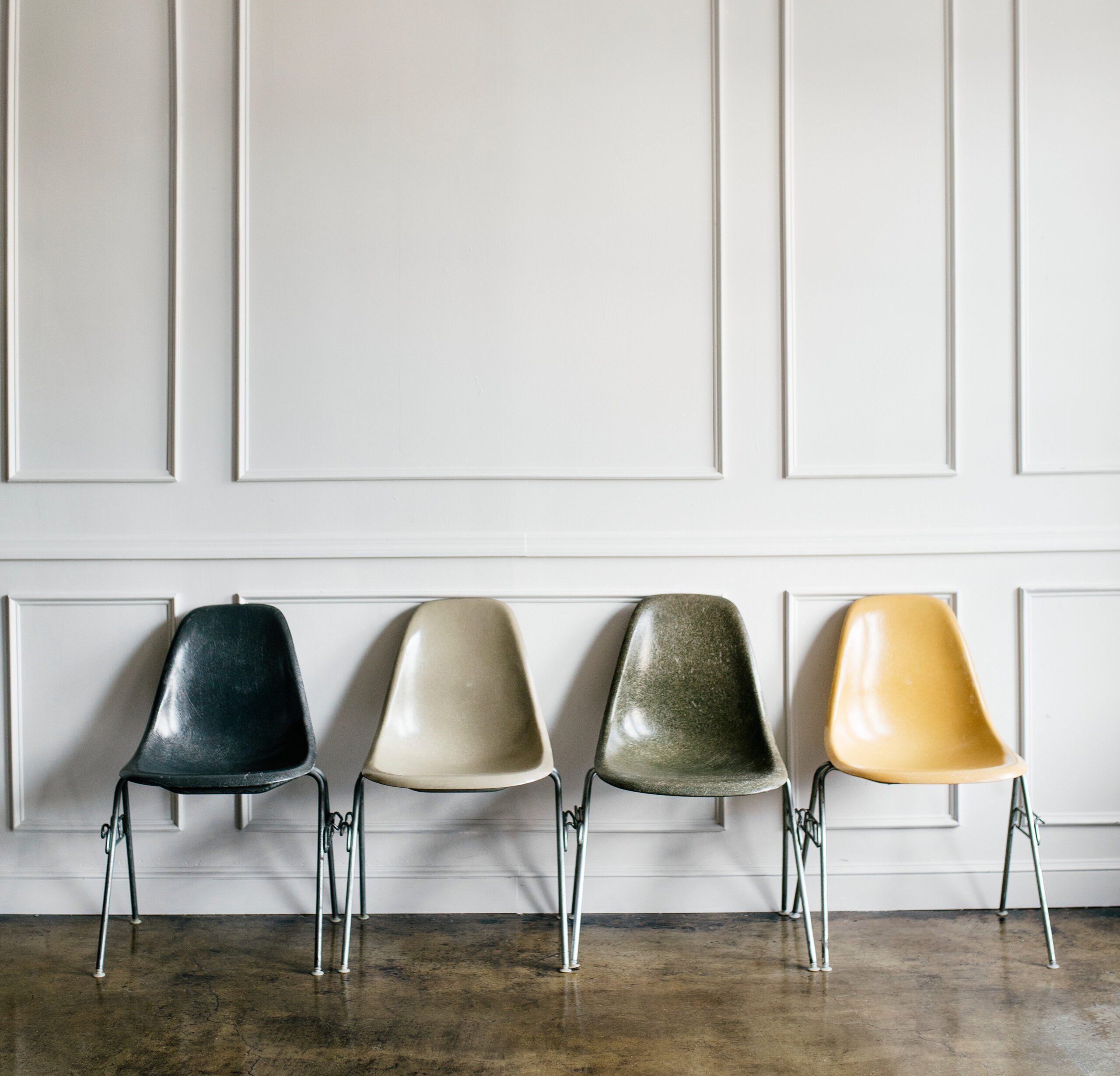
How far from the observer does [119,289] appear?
2.62 m

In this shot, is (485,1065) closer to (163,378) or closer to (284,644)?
(284,644)

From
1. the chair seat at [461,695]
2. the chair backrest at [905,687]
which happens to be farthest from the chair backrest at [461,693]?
the chair backrest at [905,687]

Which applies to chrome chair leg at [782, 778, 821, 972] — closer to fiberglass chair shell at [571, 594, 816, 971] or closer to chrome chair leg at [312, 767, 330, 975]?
fiberglass chair shell at [571, 594, 816, 971]

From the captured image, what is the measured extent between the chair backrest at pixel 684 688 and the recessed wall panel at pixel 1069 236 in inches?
43.5

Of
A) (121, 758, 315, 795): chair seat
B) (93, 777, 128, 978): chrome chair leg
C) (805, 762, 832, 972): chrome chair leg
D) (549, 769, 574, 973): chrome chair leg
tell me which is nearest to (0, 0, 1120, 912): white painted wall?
(805, 762, 832, 972): chrome chair leg

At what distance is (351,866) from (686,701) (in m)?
1.09

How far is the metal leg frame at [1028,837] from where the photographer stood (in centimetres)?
229

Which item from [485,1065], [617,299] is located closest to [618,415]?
[617,299]

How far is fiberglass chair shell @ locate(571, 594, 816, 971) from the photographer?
244 cm

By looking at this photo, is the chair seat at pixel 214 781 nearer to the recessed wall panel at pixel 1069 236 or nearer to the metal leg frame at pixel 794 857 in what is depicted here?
the metal leg frame at pixel 794 857

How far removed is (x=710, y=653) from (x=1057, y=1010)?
1232 millimetres

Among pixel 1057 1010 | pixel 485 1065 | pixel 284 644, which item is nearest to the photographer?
Answer: pixel 485 1065

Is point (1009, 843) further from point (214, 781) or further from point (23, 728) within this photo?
point (23, 728)

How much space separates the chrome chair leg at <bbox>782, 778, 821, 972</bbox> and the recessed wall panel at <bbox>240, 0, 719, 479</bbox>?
1.02 metres
